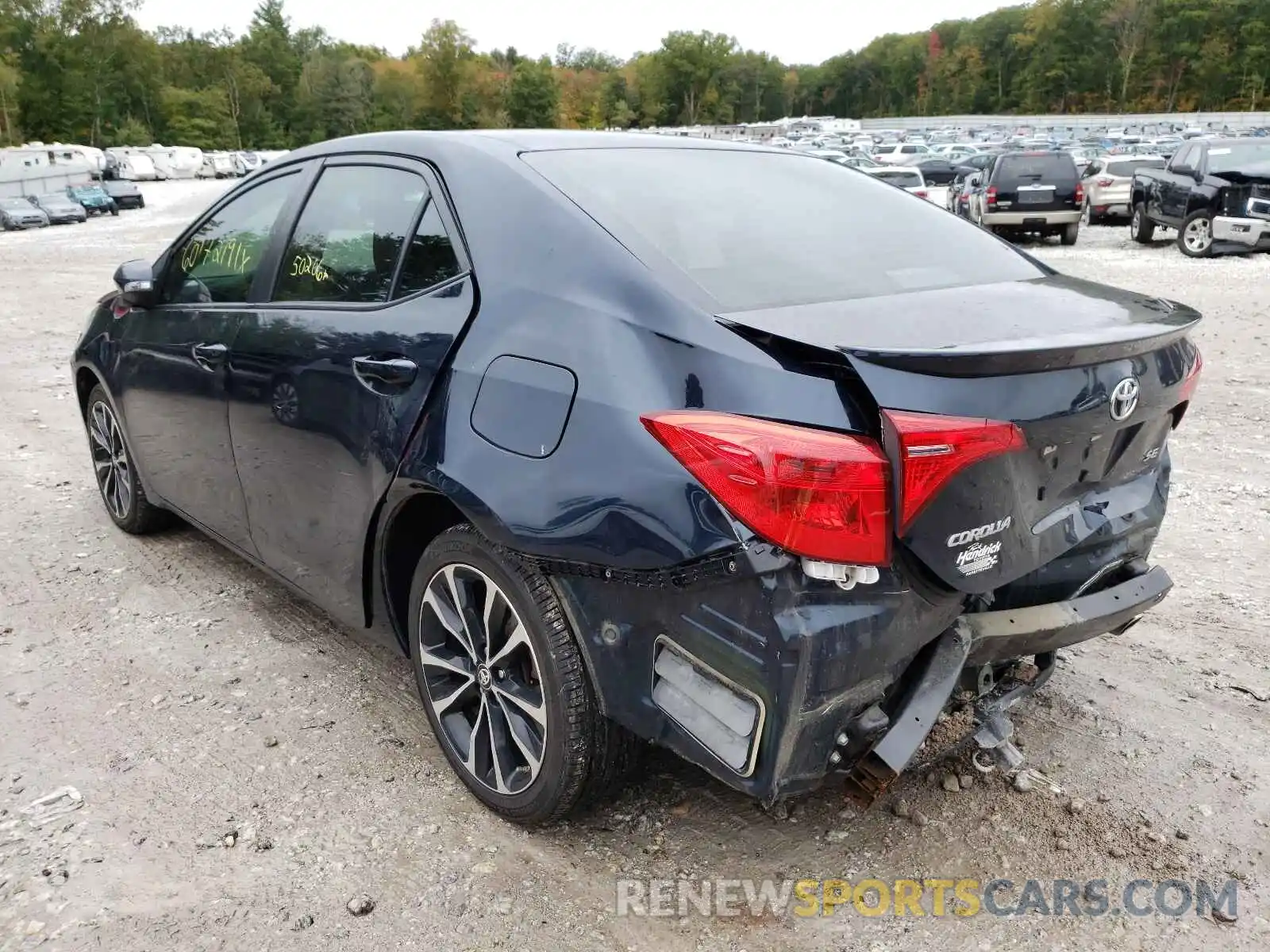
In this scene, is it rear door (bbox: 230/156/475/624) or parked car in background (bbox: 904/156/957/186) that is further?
parked car in background (bbox: 904/156/957/186)

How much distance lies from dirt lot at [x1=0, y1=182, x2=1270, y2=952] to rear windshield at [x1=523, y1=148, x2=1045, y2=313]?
54.7 inches

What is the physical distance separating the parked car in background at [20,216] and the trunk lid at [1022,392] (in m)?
36.3

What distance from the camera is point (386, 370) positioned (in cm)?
269

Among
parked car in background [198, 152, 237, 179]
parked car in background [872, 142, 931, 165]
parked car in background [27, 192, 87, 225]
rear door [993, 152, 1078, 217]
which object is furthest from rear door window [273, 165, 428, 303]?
parked car in background [198, 152, 237, 179]

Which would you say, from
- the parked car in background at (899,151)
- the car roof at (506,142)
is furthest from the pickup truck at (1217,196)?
the parked car in background at (899,151)

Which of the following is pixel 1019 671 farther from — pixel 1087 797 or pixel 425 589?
pixel 425 589

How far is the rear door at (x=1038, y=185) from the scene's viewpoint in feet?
56.9

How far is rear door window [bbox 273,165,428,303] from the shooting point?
2.91 meters

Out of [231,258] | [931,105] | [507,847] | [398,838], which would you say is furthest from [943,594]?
[931,105]

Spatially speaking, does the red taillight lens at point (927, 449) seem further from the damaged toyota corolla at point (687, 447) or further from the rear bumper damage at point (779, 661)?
the rear bumper damage at point (779, 661)

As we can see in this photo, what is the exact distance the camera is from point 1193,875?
2.44 metres

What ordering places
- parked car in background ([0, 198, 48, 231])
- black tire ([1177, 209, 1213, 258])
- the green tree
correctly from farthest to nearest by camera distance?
1. the green tree
2. parked car in background ([0, 198, 48, 231])
3. black tire ([1177, 209, 1213, 258])

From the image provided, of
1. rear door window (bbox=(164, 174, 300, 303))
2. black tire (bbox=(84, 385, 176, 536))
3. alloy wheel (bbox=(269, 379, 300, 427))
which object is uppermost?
rear door window (bbox=(164, 174, 300, 303))

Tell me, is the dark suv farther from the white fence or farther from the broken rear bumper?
the white fence
